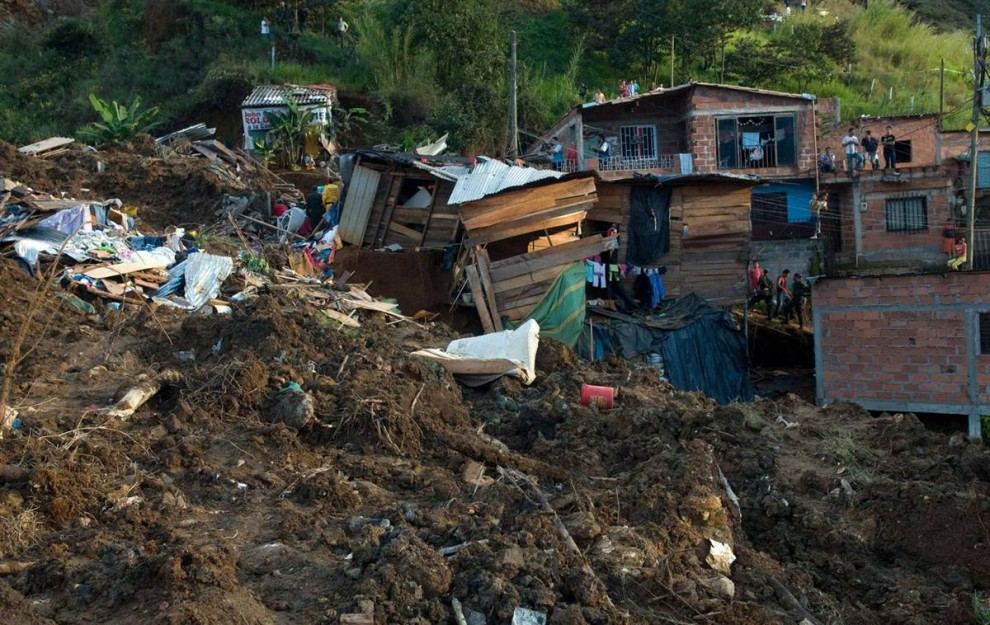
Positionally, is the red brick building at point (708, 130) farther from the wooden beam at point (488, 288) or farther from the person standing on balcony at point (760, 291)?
the wooden beam at point (488, 288)

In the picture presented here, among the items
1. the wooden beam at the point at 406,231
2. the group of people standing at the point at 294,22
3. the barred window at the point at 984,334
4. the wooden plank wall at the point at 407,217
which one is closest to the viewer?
the barred window at the point at 984,334

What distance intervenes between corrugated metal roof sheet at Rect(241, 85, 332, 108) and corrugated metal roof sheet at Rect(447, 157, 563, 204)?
12.0 m

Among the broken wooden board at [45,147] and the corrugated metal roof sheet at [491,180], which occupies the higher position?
the broken wooden board at [45,147]

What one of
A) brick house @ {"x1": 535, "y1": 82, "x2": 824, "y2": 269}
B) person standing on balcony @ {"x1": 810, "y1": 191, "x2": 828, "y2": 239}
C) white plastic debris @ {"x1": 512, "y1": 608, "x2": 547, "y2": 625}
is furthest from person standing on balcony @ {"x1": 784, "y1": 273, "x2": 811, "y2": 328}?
white plastic debris @ {"x1": 512, "y1": 608, "x2": 547, "y2": 625}

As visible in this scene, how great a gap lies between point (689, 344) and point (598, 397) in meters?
8.17

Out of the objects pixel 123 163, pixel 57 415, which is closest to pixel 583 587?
pixel 57 415

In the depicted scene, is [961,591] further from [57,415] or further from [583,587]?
[57,415]

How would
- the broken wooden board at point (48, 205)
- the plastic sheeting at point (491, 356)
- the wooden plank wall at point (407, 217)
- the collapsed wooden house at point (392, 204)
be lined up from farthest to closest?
the collapsed wooden house at point (392, 204) < the wooden plank wall at point (407, 217) < the broken wooden board at point (48, 205) < the plastic sheeting at point (491, 356)

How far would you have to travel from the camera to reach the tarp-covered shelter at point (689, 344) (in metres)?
17.0

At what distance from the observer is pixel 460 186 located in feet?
52.5

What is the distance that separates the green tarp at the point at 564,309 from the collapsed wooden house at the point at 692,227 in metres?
3.86

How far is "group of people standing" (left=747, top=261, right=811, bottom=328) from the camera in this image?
794 inches

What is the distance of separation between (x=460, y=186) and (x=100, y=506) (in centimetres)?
1044

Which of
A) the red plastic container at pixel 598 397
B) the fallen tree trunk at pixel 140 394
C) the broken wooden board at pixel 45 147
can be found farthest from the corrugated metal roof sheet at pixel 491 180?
the broken wooden board at pixel 45 147
